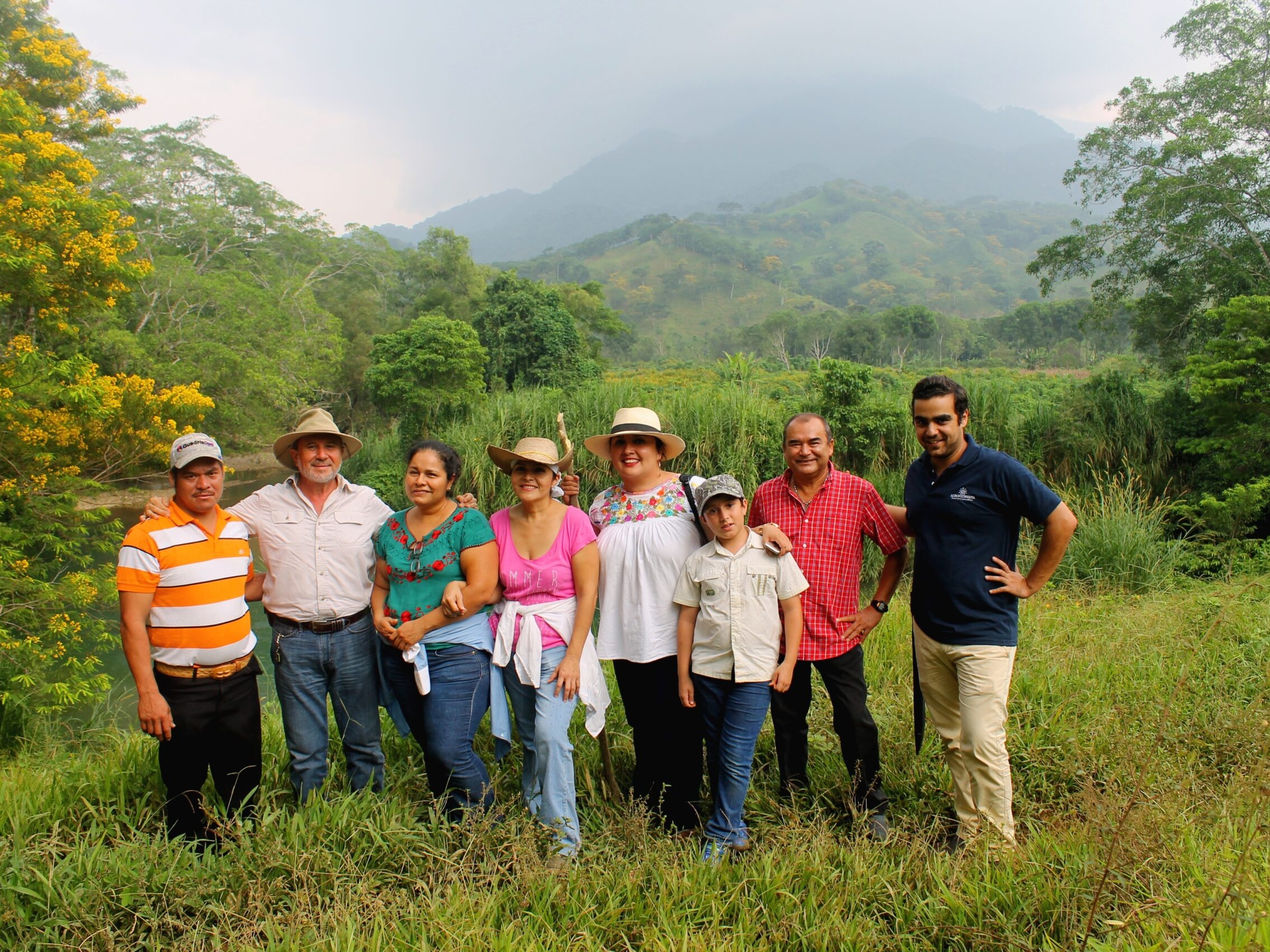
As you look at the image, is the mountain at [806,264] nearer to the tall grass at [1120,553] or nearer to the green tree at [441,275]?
the green tree at [441,275]

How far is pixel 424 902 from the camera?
2.33 metres

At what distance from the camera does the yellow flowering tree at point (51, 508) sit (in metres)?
6.82

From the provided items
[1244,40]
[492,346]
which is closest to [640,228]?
[492,346]

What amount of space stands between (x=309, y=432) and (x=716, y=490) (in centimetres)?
165

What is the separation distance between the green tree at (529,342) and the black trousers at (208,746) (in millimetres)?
21801

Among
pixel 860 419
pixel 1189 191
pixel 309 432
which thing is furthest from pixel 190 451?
pixel 1189 191

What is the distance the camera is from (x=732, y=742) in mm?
2820

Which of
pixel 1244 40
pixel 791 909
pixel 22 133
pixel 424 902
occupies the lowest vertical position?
pixel 791 909

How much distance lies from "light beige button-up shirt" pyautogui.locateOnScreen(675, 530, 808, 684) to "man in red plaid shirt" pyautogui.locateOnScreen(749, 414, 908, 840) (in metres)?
0.21

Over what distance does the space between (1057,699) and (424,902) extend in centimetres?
348

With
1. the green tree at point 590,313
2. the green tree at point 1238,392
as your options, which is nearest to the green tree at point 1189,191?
the green tree at point 1238,392

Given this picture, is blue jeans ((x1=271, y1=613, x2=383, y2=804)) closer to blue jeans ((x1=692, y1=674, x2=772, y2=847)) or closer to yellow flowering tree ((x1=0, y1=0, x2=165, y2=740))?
blue jeans ((x1=692, y1=674, x2=772, y2=847))

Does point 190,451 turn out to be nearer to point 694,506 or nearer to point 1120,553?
point 694,506

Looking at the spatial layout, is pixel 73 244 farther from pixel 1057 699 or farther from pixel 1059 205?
pixel 1059 205
